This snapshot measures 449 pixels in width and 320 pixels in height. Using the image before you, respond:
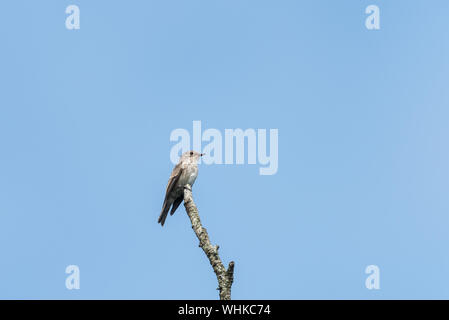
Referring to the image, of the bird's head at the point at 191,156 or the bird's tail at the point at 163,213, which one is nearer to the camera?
the bird's tail at the point at 163,213

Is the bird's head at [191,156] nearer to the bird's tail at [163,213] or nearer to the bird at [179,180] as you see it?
the bird at [179,180]

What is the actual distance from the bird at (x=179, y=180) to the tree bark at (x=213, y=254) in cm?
544

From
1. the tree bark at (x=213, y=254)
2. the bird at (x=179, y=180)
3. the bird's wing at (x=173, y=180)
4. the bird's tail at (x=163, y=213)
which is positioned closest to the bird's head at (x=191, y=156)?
the bird at (x=179, y=180)

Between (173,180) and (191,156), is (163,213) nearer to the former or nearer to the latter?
(173,180)

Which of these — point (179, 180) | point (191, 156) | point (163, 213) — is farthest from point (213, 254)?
point (191, 156)

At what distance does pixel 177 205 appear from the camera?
20875 millimetres

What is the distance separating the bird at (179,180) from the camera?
20.1 m

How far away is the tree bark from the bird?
5.44 m

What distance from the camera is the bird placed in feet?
65.8

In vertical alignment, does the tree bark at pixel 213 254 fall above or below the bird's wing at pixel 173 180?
below

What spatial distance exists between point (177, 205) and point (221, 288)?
32.5 ft
